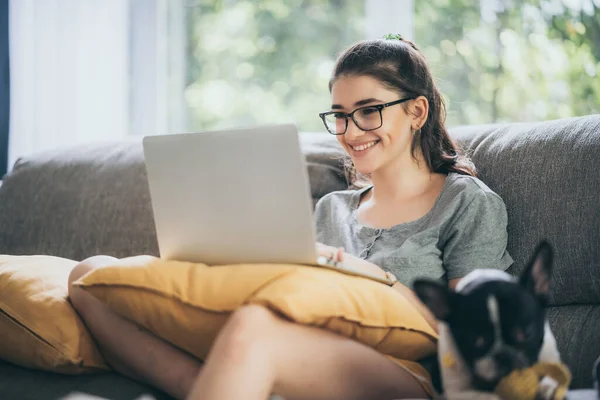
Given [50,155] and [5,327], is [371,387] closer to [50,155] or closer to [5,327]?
[5,327]

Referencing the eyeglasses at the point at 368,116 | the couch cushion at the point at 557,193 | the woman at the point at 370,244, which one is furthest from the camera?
the eyeglasses at the point at 368,116

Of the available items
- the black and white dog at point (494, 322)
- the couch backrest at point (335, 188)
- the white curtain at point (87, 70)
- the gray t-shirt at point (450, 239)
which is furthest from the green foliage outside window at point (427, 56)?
the black and white dog at point (494, 322)

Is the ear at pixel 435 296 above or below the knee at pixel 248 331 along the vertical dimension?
above

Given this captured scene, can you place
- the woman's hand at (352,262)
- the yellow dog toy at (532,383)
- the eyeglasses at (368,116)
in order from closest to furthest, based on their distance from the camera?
the yellow dog toy at (532,383) < the woman's hand at (352,262) < the eyeglasses at (368,116)

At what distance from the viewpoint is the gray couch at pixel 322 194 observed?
1478mm

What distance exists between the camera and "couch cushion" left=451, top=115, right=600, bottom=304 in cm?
155

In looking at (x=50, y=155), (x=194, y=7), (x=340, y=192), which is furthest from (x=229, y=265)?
(x=194, y=7)

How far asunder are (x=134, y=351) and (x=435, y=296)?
0.66m

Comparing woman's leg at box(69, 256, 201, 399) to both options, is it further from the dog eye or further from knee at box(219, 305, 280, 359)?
the dog eye

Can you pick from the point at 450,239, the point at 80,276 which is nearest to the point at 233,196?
the point at 80,276

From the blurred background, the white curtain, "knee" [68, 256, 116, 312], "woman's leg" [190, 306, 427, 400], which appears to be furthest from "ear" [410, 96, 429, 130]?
the white curtain

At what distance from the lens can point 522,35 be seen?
9.13ft

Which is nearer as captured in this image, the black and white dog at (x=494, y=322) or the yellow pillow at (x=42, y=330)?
the black and white dog at (x=494, y=322)

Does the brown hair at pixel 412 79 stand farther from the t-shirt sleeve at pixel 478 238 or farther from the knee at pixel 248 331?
the knee at pixel 248 331
